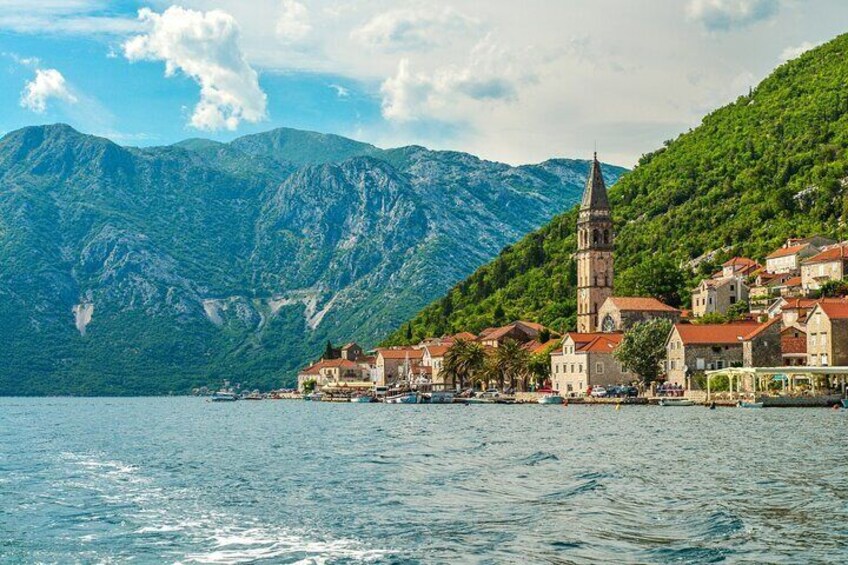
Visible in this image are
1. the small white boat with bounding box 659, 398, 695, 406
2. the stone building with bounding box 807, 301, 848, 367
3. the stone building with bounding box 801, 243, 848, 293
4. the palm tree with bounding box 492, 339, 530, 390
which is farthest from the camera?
the palm tree with bounding box 492, 339, 530, 390

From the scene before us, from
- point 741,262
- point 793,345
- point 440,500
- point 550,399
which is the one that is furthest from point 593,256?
point 440,500

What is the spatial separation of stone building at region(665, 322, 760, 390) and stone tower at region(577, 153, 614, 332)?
45.4 m

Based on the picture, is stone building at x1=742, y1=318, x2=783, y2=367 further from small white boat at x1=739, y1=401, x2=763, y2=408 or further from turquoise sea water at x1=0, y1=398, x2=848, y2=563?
turquoise sea water at x1=0, y1=398, x2=848, y2=563

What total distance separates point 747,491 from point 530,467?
12052mm

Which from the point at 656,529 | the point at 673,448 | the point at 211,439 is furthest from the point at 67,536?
the point at 211,439

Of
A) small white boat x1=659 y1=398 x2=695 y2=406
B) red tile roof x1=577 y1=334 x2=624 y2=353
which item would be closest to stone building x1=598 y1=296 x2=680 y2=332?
red tile roof x1=577 y1=334 x2=624 y2=353

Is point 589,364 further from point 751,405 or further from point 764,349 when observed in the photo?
point 751,405

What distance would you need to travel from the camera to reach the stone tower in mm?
179250

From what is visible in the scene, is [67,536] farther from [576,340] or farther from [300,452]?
[576,340]

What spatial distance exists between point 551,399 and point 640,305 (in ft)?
81.5

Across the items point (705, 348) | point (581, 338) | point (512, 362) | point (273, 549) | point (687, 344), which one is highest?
point (581, 338)

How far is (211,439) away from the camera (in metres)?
78.9

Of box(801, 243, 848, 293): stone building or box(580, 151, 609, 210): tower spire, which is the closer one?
box(801, 243, 848, 293): stone building

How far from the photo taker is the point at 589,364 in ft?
475
